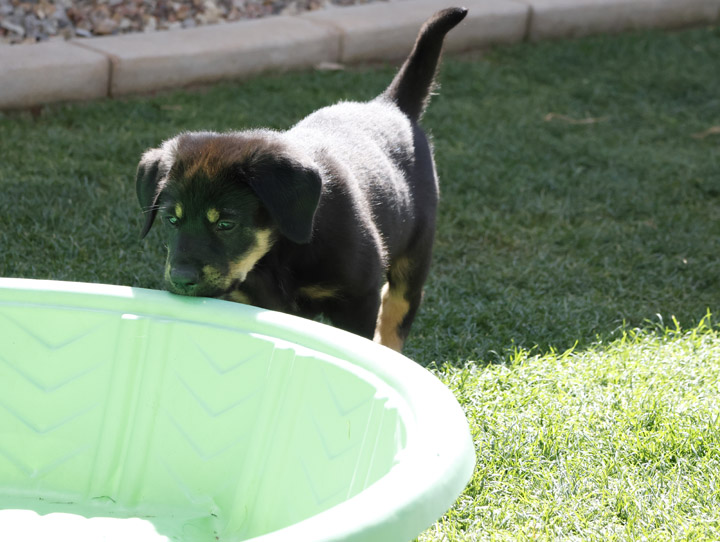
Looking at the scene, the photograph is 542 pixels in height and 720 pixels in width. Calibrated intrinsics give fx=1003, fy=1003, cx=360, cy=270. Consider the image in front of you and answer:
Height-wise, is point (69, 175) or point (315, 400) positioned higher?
point (315, 400)

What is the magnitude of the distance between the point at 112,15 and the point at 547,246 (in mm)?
3388

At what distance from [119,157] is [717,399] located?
3.09m

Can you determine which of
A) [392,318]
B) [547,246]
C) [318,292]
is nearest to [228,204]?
[318,292]

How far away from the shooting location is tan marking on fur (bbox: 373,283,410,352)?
133 inches

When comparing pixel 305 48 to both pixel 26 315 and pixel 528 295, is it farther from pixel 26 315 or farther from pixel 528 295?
pixel 26 315

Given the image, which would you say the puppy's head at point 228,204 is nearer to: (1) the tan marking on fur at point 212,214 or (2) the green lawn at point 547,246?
(1) the tan marking on fur at point 212,214

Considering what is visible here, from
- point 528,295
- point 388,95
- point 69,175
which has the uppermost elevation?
point 388,95

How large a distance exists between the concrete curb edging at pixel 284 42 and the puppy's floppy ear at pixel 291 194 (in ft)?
10.1

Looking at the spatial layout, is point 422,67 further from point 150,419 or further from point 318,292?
point 150,419

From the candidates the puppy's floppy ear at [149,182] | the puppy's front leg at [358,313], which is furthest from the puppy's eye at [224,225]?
the puppy's front leg at [358,313]

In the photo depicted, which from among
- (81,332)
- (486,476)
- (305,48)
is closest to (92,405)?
(81,332)

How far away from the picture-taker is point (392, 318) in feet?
11.3

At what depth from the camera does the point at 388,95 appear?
3.65 m

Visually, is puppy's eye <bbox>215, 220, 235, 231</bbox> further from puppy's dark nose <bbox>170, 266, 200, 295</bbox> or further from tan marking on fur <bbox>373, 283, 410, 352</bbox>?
tan marking on fur <bbox>373, 283, 410, 352</bbox>
